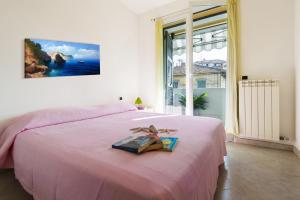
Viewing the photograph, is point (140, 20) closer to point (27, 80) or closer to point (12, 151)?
point (27, 80)

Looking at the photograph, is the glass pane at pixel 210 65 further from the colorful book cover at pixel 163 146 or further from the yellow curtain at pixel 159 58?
the colorful book cover at pixel 163 146

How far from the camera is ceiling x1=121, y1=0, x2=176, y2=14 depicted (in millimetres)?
3958

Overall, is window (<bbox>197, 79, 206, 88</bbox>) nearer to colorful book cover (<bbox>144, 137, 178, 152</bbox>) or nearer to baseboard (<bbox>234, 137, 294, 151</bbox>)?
baseboard (<bbox>234, 137, 294, 151</bbox>)

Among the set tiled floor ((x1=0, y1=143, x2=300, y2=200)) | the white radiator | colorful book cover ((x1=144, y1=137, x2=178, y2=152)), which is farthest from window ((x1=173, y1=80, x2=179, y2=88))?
colorful book cover ((x1=144, y1=137, x2=178, y2=152))

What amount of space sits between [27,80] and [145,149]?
2.21 meters

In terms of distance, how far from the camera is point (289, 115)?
9.32ft

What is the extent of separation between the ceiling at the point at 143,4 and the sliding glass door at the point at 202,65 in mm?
557

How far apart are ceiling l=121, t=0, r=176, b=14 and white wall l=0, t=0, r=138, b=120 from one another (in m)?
0.13

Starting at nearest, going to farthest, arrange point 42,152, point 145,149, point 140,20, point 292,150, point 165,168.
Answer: point 165,168, point 145,149, point 42,152, point 292,150, point 140,20

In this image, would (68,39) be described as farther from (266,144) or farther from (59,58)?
(266,144)

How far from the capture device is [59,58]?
2.90m

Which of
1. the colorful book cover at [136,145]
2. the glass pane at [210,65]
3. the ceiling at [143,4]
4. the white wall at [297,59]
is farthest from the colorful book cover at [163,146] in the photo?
the ceiling at [143,4]

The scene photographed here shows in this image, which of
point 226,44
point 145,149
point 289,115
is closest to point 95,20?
point 226,44

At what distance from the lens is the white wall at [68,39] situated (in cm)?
244
